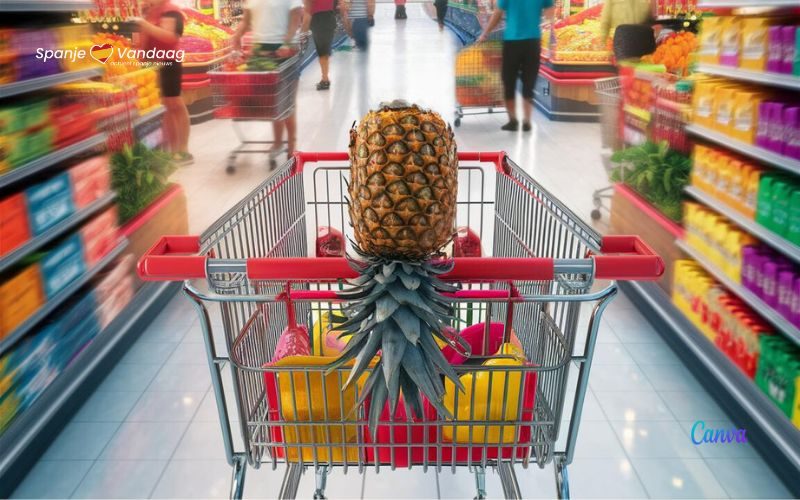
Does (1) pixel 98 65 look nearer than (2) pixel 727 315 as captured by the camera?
No

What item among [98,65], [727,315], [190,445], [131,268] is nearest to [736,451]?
[727,315]

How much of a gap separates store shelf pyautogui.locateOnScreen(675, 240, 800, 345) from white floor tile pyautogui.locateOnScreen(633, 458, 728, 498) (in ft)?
1.93

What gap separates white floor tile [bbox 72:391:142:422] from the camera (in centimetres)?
271

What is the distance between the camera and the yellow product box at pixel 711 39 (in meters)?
2.92

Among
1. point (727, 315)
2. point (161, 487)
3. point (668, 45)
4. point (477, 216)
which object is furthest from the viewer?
point (668, 45)

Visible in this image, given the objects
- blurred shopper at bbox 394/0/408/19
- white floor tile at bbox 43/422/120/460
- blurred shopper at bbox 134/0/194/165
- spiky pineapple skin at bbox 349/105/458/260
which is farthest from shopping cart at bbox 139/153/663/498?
blurred shopper at bbox 394/0/408/19

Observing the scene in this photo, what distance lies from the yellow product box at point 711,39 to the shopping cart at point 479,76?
4.85 meters

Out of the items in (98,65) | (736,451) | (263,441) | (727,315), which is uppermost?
(98,65)

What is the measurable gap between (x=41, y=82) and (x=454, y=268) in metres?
2.03

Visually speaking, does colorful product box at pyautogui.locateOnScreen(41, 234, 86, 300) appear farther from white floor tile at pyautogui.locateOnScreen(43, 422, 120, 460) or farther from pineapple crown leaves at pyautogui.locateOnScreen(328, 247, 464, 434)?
pineapple crown leaves at pyautogui.locateOnScreen(328, 247, 464, 434)

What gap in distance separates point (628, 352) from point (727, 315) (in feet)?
1.76

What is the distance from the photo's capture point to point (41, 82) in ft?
8.14

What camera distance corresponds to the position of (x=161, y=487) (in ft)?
7.56

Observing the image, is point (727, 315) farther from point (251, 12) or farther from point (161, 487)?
point (251, 12)
